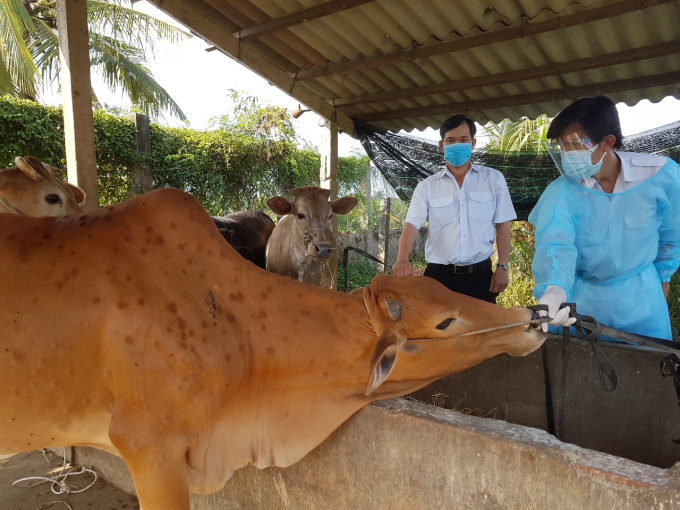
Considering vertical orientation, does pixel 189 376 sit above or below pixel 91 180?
below

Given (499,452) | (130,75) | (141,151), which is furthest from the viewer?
(130,75)

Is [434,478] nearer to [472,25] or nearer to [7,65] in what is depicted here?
[472,25]

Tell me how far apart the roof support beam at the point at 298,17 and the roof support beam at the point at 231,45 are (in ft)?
0.44

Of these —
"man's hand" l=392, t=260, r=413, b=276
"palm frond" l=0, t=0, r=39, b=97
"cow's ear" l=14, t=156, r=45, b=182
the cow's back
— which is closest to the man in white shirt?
"man's hand" l=392, t=260, r=413, b=276

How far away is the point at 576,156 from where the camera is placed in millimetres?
1969

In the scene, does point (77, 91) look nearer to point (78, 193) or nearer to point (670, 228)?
point (78, 193)

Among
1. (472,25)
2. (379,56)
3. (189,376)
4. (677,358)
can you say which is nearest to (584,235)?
(677,358)

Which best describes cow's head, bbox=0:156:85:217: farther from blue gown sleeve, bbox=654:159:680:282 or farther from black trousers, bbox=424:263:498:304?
blue gown sleeve, bbox=654:159:680:282

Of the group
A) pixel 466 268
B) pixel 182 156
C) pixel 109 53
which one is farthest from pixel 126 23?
pixel 466 268

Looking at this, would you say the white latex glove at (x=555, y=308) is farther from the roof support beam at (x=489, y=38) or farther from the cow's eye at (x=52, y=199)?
the cow's eye at (x=52, y=199)

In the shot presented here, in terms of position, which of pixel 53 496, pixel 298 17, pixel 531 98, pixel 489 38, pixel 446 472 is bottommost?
pixel 53 496

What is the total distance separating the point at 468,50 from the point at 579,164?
261 centimetres

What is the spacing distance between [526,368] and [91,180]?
3094 mm

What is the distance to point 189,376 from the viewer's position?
155cm
